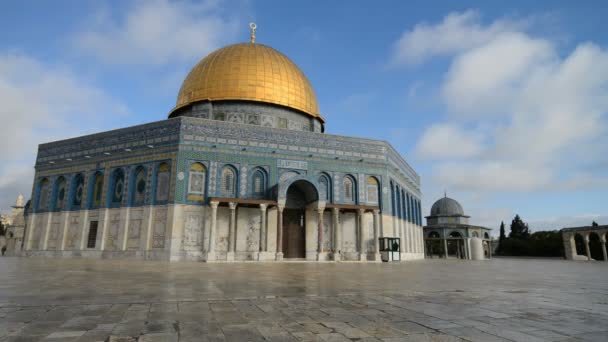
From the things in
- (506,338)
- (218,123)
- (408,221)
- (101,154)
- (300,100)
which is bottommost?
(506,338)

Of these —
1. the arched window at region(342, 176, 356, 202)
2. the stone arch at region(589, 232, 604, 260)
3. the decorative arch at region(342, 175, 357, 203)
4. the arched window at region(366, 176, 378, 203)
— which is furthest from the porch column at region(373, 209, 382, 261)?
the stone arch at region(589, 232, 604, 260)

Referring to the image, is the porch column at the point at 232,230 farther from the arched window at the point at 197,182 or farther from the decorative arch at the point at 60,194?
the decorative arch at the point at 60,194

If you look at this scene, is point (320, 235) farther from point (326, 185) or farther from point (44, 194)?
→ point (44, 194)

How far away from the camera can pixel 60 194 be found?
2378 centimetres

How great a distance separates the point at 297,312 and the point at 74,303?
9.05 ft

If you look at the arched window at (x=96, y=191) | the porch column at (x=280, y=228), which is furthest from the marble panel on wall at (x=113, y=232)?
the porch column at (x=280, y=228)

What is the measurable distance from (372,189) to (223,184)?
927 centimetres

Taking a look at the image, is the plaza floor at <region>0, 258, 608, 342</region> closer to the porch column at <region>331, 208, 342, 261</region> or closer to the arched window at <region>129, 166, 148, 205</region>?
the porch column at <region>331, 208, 342, 261</region>

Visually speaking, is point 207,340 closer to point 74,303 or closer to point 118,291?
point 74,303

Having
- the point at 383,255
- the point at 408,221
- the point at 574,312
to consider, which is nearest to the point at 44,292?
the point at 574,312

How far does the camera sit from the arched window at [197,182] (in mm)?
20094

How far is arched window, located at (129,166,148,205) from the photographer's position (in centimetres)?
2089

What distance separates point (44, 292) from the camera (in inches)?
221

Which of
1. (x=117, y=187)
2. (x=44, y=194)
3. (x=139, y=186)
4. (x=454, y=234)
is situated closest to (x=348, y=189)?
→ (x=139, y=186)
